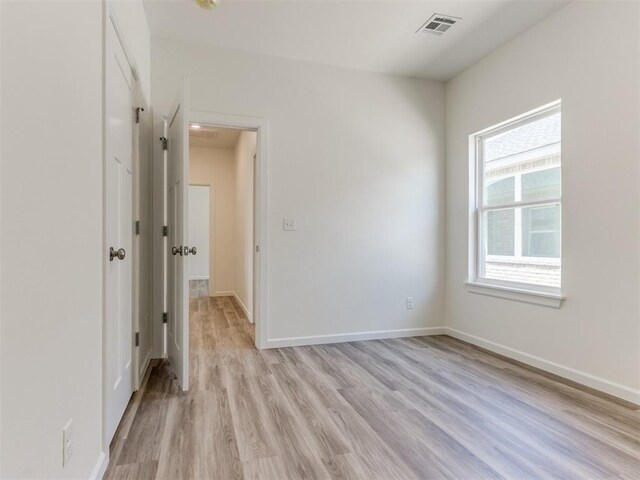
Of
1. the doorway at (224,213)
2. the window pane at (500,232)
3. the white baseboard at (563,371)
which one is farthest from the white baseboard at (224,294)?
the window pane at (500,232)

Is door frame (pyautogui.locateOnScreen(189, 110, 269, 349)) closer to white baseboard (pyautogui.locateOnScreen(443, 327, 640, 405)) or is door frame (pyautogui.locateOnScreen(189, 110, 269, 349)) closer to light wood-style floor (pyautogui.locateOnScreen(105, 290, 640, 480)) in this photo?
light wood-style floor (pyautogui.locateOnScreen(105, 290, 640, 480))

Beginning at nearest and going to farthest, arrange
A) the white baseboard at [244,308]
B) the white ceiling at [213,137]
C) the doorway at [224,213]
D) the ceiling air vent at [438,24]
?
1. the ceiling air vent at [438,24]
2. the white baseboard at [244,308]
3. the doorway at [224,213]
4. the white ceiling at [213,137]

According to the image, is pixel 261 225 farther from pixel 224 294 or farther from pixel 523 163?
pixel 224 294

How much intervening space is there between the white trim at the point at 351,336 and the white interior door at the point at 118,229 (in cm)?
138

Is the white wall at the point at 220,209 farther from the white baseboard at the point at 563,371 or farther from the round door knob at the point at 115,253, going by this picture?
the round door knob at the point at 115,253

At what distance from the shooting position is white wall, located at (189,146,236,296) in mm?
6258

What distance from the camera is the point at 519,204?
301cm
